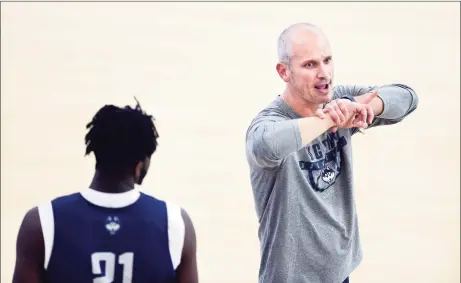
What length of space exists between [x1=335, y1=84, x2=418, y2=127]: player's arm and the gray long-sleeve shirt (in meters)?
0.19

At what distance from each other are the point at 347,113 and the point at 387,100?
0.31 m

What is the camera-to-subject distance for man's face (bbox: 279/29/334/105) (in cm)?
302

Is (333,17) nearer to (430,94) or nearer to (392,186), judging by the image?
(430,94)

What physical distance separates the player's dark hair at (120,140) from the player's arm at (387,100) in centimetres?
101

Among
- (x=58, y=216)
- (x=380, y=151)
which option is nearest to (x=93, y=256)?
(x=58, y=216)

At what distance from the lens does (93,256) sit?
226 cm

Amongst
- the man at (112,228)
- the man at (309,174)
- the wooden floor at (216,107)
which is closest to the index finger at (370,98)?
the man at (309,174)

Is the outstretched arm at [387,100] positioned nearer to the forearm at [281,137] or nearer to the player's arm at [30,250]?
the forearm at [281,137]

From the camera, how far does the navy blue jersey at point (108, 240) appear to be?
226 cm

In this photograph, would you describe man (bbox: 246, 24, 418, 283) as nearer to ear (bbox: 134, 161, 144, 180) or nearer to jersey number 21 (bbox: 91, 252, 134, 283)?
ear (bbox: 134, 161, 144, 180)

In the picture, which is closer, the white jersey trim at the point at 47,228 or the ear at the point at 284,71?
the white jersey trim at the point at 47,228

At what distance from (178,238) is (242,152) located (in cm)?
385

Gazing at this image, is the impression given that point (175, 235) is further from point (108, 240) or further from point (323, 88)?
point (323, 88)

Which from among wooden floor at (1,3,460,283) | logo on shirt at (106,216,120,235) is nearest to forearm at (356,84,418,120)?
logo on shirt at (106,216,120,235)
